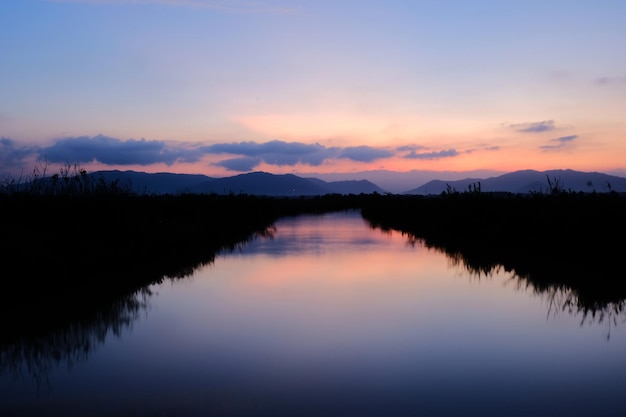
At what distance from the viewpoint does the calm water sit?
19.1 ft

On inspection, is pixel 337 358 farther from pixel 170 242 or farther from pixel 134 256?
pixel 170 242

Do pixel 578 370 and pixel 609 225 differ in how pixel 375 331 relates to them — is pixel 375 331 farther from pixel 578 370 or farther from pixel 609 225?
pixel 609 225

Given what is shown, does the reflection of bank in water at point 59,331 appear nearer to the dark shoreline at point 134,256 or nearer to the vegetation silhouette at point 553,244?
the dark shoreline at point 134,256

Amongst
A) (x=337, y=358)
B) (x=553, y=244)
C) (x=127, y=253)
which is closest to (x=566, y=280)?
(x=553, y=244)

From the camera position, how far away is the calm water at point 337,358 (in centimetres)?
582

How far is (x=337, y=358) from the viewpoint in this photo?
744cm

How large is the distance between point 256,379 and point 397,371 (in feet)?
5.55

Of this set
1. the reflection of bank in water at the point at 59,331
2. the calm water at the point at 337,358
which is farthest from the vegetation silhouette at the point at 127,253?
the calm water at the point at 337,358

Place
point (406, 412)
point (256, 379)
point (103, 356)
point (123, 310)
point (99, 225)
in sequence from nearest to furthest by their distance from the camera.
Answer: point (406, 412)
point (256, 379)
point (103, 356)
point (123, 310)
point (99, 225)

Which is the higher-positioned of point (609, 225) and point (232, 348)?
point (609, 225)

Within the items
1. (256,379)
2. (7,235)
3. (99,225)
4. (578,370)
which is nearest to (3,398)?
(256,379)

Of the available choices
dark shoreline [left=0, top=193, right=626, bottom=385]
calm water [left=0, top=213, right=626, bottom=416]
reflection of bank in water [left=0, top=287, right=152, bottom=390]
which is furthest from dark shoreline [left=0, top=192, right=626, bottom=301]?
calm water [left=0, top=213, right=626, bottom=416]

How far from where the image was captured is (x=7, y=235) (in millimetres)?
12891

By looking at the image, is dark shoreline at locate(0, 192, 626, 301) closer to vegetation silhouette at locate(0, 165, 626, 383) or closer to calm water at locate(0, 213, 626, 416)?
vegetation silhouette at locate(0, 165, 626, 383)
